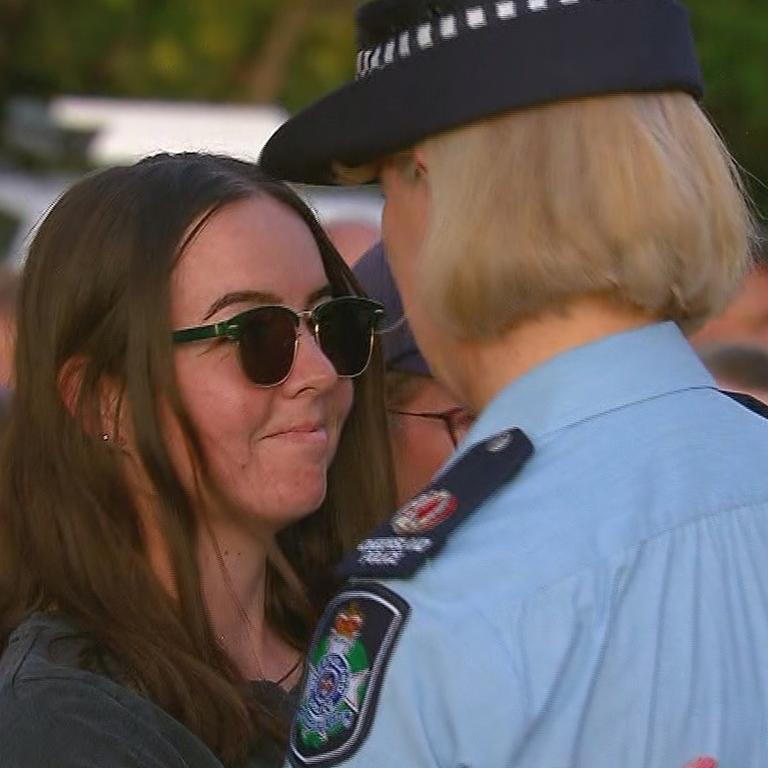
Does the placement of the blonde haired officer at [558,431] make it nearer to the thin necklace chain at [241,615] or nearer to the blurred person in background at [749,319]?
the thin necklace chain at [241,615]

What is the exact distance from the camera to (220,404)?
2.45m

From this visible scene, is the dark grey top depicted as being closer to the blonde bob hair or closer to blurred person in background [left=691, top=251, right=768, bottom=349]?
the blonde bob hair

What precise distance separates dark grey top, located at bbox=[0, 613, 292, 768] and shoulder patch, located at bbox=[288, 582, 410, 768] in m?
0.54

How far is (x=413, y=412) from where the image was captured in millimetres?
3115

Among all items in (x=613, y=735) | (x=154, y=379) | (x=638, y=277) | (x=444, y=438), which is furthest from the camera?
(x=444, y=438)

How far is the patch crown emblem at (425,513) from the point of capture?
1648mm

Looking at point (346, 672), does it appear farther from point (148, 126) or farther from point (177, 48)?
point (177, 48)

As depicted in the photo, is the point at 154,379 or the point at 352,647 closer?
the point at 352,647

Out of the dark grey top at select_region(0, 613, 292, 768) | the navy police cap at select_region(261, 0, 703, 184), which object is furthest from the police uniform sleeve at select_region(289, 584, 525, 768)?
the dark grey top at select_region(0, 613, 292, 768)

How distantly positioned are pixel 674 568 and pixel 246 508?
0.97 m

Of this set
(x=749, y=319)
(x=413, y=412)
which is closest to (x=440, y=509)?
(x=413, y=412)

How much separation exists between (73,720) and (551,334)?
82cm

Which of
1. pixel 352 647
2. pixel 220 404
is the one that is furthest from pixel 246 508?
pixel 352 647

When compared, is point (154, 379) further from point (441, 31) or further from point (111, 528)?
point (441, 31)
